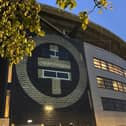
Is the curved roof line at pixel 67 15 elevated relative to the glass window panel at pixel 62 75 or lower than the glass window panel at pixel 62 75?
elevated

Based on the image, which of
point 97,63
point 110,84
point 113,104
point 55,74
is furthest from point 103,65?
point 55,74

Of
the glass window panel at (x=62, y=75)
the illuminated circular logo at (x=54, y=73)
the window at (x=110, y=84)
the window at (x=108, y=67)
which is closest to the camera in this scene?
the illuminated circular logo at (x=54, y=73)

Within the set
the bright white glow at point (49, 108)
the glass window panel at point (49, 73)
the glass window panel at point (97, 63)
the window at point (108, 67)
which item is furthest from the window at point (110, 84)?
the bright white glow at point (49, 108)

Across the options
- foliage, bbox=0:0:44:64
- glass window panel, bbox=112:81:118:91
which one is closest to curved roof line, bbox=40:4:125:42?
glass window panel, bbox=112:81:118:91

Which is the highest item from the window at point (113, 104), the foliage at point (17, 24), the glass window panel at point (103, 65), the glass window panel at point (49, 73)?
the glass window panel at point (103, 65)

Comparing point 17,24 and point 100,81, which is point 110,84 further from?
point 17,24

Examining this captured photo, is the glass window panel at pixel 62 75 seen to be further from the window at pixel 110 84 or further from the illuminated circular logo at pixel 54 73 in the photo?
the window at pixel 110 84

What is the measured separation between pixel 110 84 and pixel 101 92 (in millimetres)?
3845

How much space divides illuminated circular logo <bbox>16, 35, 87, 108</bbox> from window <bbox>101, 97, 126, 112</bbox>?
191 inches

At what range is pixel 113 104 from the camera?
3953cm

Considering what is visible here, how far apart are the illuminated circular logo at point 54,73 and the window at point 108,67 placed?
13.2 ft

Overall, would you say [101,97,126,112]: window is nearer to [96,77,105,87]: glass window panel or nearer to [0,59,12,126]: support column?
[96,77,105,87]: glass window panel

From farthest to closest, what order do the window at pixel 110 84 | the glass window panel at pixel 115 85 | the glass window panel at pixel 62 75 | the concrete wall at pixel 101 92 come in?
the glass window panel at pixel 115 85, the window at pixel 110 84, the concrete wall at pixel 101 92, the glass window panel at pixel 62 75

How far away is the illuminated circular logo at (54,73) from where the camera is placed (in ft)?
99.5
